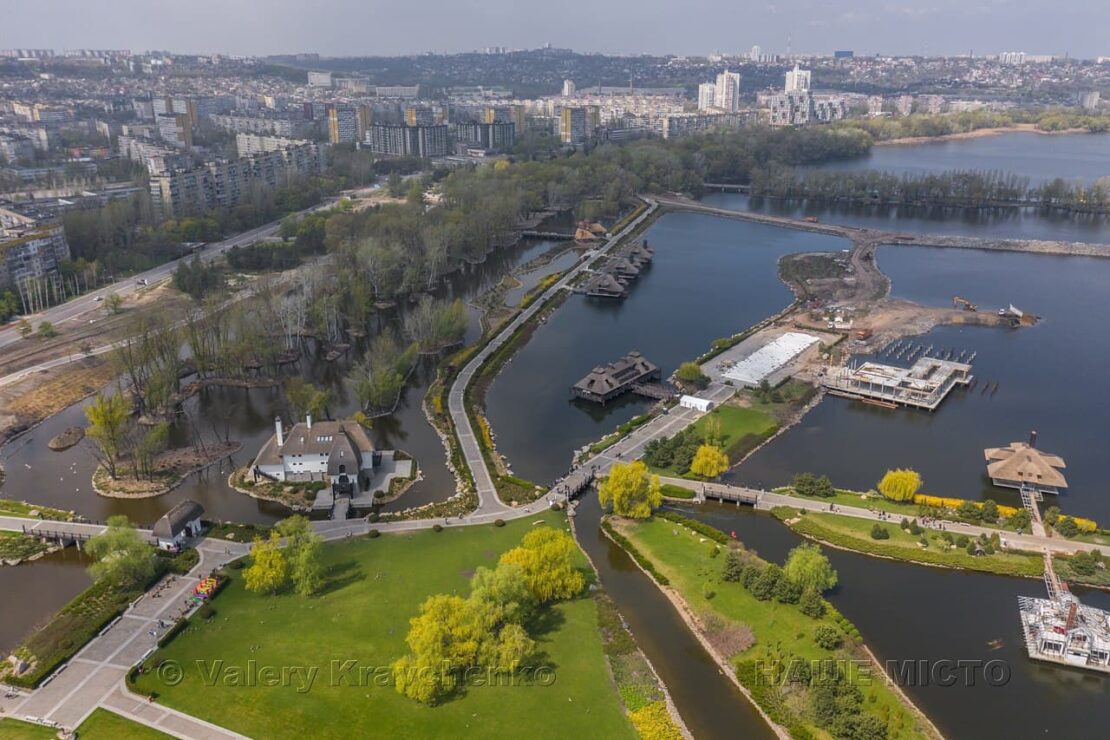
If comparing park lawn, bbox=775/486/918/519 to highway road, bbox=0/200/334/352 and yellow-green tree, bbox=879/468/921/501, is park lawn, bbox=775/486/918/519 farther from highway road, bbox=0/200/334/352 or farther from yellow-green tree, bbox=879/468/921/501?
highway road, bbox=0/200/334/352

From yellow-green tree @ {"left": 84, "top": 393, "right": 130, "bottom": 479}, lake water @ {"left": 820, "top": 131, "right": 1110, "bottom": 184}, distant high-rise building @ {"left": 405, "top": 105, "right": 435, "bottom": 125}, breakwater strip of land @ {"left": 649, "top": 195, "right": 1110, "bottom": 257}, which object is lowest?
yellow-green tree @ {"left": 84, "top": 393, "right": 130, "bottom": 479}

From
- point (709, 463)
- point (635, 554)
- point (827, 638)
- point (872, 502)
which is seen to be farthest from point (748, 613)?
point (872, 502)

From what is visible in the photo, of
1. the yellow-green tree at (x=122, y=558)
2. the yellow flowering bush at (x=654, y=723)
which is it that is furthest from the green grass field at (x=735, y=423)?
the yellow-green tree at (x=122, y=558)

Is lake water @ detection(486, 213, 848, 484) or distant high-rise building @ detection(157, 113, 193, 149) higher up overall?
distant high-rise building @ detection(157, 113, 193, 149)

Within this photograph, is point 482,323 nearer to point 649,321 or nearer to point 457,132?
point 649,321

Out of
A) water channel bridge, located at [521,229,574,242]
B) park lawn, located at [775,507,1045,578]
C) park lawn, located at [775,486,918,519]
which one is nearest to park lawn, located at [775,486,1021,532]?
park lawn, located at [775,486,918,519]

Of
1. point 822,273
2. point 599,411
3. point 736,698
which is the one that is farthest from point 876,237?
point 736,698
